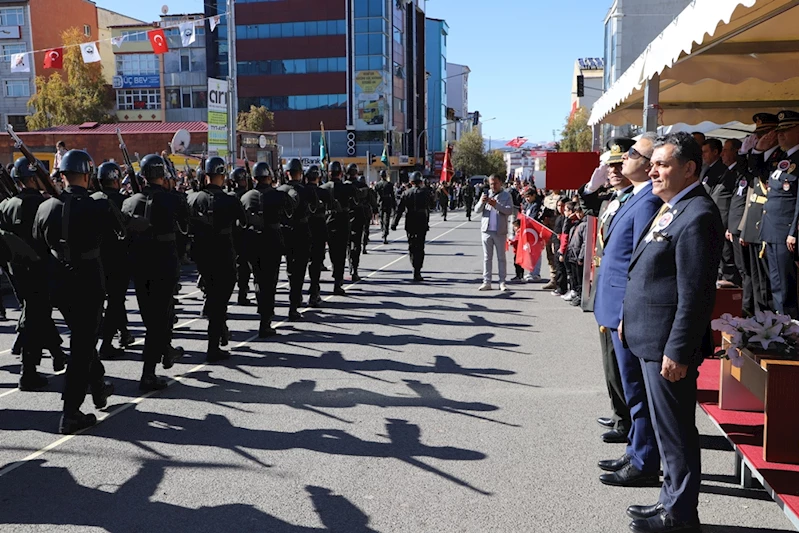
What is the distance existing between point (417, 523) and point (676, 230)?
222 cm

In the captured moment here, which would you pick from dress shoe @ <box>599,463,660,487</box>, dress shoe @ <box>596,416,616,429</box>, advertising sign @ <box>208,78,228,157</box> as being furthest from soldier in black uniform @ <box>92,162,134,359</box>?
advertising sign @ <box>208,78,228,157</box>

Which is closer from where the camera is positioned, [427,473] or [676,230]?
[676,230]

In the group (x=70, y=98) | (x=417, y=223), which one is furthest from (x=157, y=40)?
(x=70, y=98)

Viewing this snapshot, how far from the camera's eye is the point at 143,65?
71.7 meters

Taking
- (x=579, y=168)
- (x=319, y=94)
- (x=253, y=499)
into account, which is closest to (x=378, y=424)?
(x=253, y=499)

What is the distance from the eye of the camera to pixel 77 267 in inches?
257

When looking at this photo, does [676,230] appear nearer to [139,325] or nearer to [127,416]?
[127,416]

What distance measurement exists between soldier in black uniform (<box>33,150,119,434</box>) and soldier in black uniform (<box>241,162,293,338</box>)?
3.63m

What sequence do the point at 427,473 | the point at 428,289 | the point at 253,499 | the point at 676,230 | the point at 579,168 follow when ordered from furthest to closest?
the point at 428,289 < the point at 579,168 < the point at 427,473 < the point at 253,499 < the point at 676,230

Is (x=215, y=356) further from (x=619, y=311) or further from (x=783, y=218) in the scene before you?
(x=783, y=218)

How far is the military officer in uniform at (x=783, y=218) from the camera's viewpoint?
7316 mm

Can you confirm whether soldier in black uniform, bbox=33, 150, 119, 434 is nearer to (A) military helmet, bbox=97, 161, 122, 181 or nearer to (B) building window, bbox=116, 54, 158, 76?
(A) military helmet, bbox=97, 161, 122, 181

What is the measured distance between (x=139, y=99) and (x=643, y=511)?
75.0 metres

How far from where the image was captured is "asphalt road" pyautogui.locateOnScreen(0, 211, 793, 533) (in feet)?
15.5
